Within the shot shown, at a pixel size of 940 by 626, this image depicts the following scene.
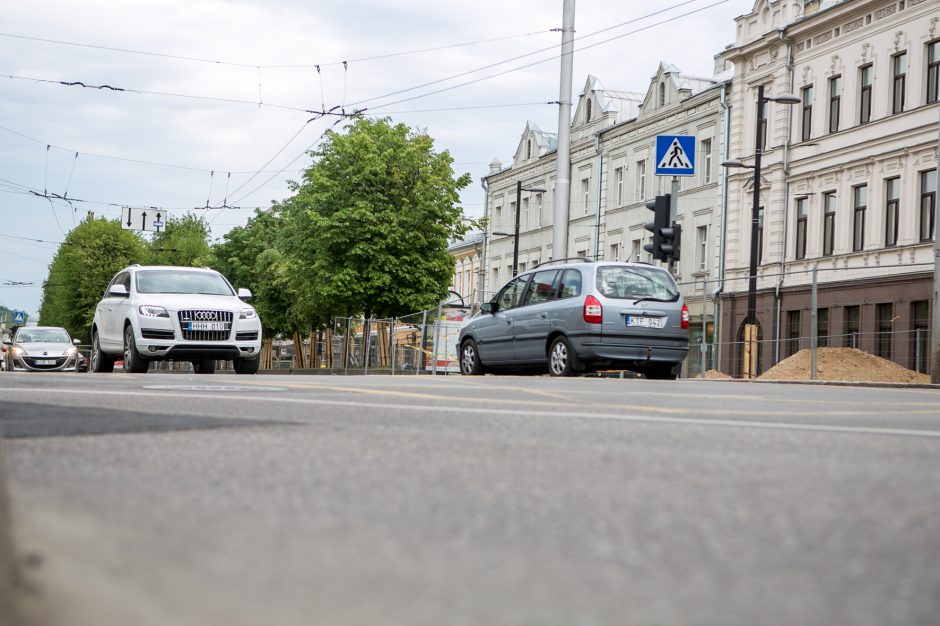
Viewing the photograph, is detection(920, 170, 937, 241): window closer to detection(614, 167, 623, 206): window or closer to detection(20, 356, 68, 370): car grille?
detection(614, 167, 623, 206): window

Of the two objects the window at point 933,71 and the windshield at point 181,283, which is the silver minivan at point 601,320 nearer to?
the windshield at point 181,283

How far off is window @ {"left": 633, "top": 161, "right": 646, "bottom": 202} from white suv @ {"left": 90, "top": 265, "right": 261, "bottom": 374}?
1353 inches

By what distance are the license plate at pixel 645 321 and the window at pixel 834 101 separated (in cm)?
2450

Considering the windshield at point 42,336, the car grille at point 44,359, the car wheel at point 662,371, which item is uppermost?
the windshield at point 42,336

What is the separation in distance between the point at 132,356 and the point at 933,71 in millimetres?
26123

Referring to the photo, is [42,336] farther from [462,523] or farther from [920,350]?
[462,523]

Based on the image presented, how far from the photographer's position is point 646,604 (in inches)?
84.9

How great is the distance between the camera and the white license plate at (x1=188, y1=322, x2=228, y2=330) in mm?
17859

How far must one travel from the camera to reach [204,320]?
1798cm

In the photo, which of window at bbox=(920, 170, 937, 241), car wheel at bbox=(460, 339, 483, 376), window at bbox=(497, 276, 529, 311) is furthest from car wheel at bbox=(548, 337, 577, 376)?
window at bbox=(920, 170, 937, 241)

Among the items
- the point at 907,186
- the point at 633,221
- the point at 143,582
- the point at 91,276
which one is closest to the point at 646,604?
the point at 143,582

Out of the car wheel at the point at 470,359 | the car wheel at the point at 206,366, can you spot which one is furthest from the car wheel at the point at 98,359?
the car wheel at the point at 470,359

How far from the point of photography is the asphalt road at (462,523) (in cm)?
214

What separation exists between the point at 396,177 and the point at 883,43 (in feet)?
59.2
